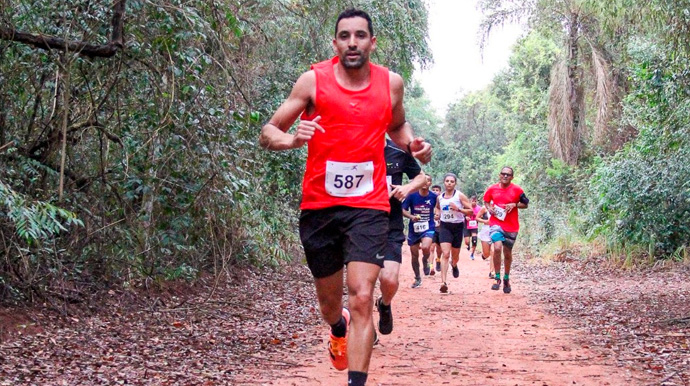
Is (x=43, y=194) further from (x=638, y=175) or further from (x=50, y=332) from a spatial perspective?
(x=638, y=175)

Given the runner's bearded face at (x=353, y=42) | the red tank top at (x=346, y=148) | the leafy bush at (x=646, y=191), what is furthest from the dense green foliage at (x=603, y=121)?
the red tank top at (x=346, y=148)

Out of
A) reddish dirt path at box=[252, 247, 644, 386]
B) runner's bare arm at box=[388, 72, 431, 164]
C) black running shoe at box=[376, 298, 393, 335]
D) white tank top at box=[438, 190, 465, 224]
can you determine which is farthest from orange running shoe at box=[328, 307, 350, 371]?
white tank top at box=[438, 190, 465, 224]

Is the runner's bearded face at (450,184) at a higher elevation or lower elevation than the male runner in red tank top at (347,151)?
higher

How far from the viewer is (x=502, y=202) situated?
14656mm

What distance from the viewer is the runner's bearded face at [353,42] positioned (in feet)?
17.6

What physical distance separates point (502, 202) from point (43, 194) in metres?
8.28

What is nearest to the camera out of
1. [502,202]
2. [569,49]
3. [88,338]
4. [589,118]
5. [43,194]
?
[88,338]

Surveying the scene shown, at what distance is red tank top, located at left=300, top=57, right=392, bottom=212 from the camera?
17.3ft

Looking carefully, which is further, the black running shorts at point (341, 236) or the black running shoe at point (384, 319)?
the black running shoe at point (384, 319)

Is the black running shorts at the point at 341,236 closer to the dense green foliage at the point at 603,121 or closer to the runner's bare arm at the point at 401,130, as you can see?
the runner's bare arm at the point at 401,130

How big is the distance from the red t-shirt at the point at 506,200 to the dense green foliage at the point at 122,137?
5822mm

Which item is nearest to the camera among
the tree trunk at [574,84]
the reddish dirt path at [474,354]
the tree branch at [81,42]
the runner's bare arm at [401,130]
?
the runner's bare arm at [401,130]

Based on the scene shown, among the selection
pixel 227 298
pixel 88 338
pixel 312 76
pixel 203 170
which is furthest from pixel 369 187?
pixel 227 298

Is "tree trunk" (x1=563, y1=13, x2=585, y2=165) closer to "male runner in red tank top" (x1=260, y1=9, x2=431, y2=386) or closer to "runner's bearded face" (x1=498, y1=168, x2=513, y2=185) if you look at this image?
"runner's bearded face" (x1=498, y1=168, x2=513, y2=185)
